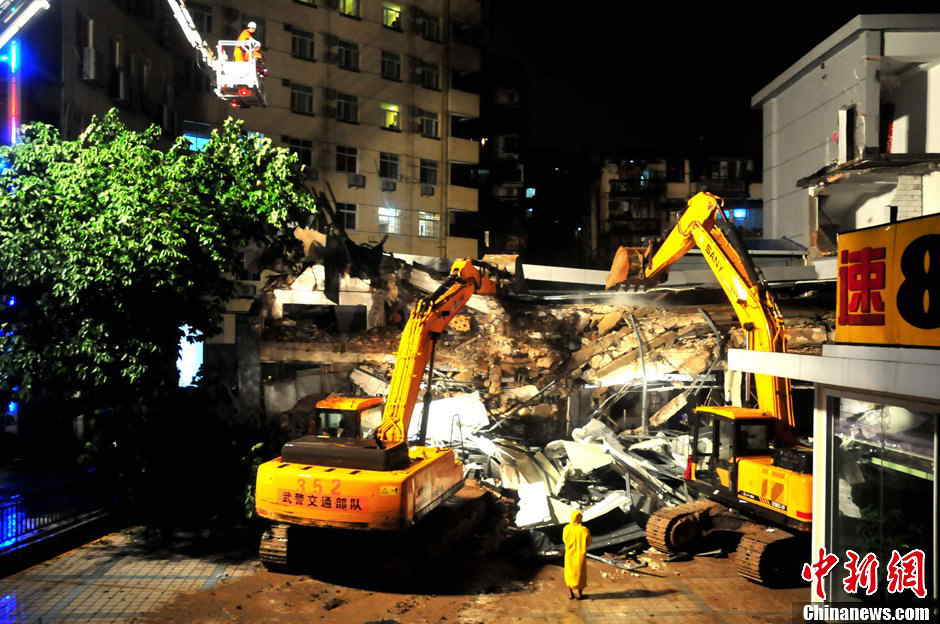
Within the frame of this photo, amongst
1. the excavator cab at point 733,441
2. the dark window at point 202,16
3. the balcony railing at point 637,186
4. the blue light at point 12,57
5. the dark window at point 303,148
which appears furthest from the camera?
the balcony railing at point 637,186

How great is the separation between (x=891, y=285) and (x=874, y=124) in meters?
18.3

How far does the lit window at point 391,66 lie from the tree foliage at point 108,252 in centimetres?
2269

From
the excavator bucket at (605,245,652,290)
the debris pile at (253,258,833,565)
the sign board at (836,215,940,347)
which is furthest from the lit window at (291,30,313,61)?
the sign board at (836,215,940,347)

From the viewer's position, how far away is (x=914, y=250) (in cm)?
672

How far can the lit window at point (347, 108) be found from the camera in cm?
3341

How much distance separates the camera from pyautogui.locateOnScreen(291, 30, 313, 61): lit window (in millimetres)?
31953

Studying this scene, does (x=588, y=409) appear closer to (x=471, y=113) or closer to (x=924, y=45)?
(x=924, y=45)

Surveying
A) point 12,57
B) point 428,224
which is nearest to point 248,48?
point 12,57

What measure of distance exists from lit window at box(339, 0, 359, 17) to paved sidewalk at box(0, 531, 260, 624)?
27443mm

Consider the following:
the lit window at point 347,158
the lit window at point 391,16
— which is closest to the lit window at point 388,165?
the lit window at point 347,158

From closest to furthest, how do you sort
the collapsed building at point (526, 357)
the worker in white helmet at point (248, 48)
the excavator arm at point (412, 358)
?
the excavator arm at point (412, 358)
the worker in white helmet at point (248, 48)
the collapsed building at point (526, 357)

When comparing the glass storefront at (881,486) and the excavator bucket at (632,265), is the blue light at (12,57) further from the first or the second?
the glass storefront at (881,486)

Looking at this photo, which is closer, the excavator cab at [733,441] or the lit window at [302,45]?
the excavator cab at [733,441]

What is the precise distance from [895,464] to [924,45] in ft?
65.2
